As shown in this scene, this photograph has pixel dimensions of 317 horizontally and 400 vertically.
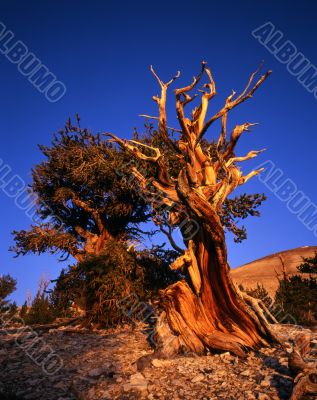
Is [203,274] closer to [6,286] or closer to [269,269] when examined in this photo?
[6,286]

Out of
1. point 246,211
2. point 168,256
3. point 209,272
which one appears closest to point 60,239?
point 168,256

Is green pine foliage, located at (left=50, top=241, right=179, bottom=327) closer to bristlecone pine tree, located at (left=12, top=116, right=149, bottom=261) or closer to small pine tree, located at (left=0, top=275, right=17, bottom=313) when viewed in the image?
bristlecone pine tree, located at (left=12, top=116, right=149, bottom=261)

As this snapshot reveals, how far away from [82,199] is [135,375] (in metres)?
9.51

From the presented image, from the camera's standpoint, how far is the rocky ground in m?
4.67

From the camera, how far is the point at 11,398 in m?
4.71

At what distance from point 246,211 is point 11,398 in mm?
10119

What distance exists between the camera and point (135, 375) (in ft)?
17.6

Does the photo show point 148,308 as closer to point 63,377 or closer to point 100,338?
point 100,338

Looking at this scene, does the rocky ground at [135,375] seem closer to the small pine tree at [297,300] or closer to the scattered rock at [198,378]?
the scattered rock at [198,378]

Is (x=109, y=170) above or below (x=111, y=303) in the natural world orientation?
above

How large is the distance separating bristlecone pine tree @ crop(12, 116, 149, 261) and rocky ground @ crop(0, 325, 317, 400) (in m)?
6.49

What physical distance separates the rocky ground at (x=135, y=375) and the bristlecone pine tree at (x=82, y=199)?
6486 mm

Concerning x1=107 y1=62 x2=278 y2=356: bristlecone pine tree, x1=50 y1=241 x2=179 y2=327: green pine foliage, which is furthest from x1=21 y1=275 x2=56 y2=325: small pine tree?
x1=107 y1=62 x2=278 y2=356: bristlecone pine tree

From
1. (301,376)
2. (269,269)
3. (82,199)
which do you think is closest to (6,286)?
(82,199)
